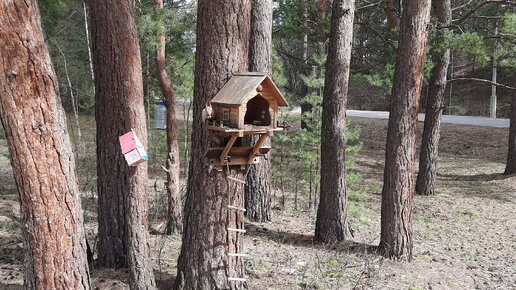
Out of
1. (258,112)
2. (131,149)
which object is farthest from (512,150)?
(131,149)

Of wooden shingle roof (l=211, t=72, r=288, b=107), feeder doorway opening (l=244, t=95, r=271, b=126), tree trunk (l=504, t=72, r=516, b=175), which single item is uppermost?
wooden shingle roof (l=211, t=72, r=288, b=107)

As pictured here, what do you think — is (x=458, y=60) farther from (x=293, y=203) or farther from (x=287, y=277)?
(x=287, y=277)

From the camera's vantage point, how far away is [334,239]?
663 centimetres

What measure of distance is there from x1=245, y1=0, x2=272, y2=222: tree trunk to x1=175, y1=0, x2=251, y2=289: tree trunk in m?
2.88

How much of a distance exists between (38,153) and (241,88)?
158 cm

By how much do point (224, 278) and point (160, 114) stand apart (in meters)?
10.8

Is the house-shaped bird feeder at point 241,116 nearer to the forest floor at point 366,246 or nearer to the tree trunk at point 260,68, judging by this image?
the forest floor at point 366,246

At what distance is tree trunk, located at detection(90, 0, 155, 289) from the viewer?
13.0 feet

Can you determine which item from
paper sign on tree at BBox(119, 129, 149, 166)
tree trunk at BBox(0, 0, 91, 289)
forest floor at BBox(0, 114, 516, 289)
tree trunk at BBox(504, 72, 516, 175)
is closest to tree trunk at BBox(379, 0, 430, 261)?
forest floor at BBox(0, 114, 516, 289)

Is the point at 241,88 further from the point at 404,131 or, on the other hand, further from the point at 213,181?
the point at 404,131

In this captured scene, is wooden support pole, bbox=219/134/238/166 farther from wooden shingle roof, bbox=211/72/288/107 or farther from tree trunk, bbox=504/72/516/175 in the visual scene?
tree trunk, bbox=504/72/516/175

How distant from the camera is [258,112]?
12.7 feet

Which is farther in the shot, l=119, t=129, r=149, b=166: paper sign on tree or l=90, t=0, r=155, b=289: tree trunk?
l=90, t=0, r=155, b=289: tree trunk

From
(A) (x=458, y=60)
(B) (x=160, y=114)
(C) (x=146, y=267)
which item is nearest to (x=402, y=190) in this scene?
(C) (x=146, y=267)
